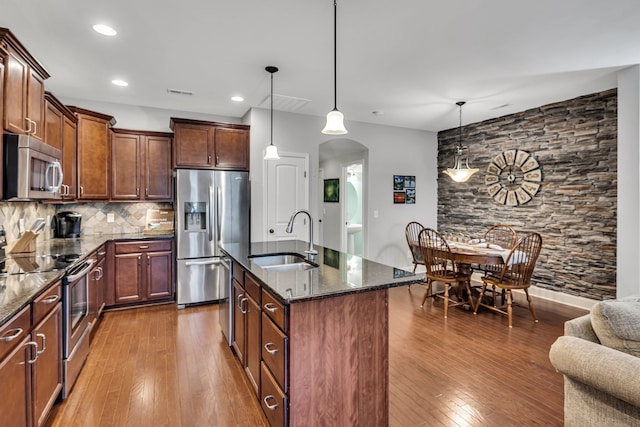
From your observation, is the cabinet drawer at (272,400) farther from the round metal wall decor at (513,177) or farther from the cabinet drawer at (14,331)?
the round metal wall decor at (513,177)

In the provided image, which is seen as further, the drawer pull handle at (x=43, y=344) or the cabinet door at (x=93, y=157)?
the cabinet door at (x=93, y=157)

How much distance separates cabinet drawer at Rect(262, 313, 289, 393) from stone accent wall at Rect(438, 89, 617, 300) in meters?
4.27

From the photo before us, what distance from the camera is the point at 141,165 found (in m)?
4.46

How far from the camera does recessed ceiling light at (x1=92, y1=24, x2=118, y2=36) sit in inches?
101

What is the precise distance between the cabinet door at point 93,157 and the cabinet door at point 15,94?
64.0 inches

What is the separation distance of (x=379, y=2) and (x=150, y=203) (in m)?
4.00

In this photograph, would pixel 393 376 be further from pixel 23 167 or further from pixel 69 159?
pixel 69 159

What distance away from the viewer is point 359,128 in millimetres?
5625

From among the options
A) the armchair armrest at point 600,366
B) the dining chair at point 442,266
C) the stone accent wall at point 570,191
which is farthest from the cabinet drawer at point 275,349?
the stone accent wall at point 570,191

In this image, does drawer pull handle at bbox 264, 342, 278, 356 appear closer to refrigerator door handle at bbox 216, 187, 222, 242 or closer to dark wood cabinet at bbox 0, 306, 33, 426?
dark wood cabinet at bbox 0, 306, 33, 426

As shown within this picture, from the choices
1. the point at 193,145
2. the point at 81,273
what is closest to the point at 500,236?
the point at 193,145

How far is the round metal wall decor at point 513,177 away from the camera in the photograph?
477 cm

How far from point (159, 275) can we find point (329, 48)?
3.41m

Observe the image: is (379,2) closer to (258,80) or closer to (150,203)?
(258,80)
